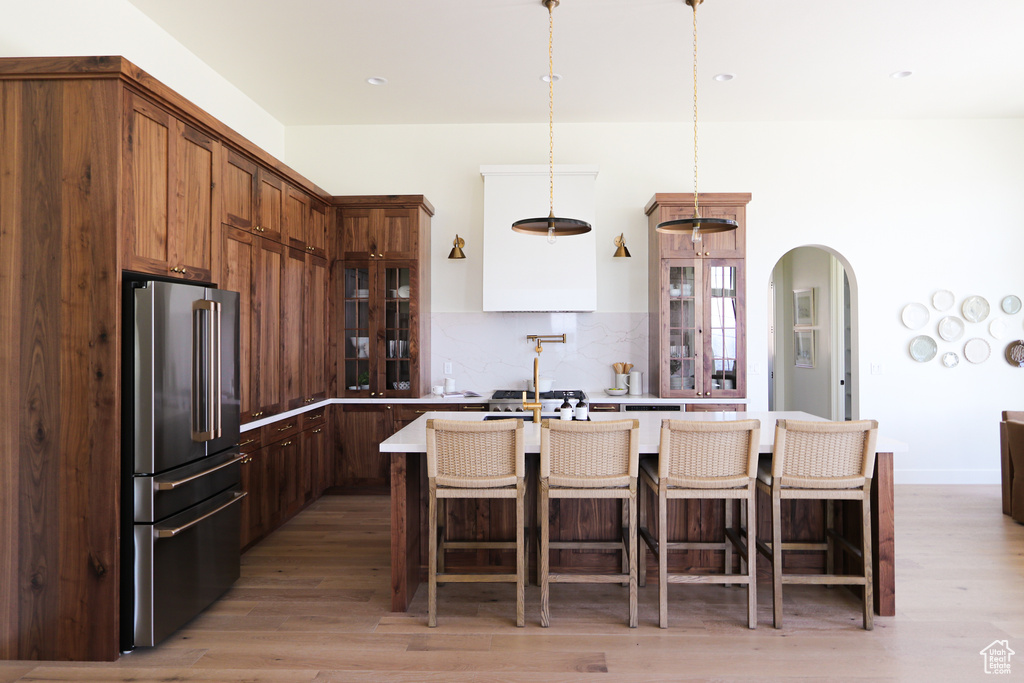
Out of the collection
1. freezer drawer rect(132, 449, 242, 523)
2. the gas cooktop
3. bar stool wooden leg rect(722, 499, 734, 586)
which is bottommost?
bar stool wooden leg rect(722, 499, 734, 586)

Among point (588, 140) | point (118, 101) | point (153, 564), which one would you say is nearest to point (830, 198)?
point (588, 140)

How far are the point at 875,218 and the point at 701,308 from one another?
6.65ft

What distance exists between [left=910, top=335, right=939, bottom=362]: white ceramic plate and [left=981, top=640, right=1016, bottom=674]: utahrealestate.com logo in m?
3.51

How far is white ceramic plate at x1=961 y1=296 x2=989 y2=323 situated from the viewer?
5.43 meters

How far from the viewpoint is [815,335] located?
687 centimetres

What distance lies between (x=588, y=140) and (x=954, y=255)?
3575mm

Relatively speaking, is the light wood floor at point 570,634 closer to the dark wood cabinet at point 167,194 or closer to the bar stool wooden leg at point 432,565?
the bar stool wooden leg at point 432,565

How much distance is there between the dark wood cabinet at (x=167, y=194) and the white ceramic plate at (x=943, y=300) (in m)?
6.03

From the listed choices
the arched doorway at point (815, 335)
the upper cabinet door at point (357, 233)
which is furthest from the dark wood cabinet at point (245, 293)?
the arched doorway at point (815, 335)

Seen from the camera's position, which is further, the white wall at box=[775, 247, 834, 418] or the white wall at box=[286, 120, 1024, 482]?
the white wall at box=[775, 247, 834, 418]

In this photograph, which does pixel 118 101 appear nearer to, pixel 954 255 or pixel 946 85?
pixel 946 85

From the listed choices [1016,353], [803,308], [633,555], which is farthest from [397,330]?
[1016,353]

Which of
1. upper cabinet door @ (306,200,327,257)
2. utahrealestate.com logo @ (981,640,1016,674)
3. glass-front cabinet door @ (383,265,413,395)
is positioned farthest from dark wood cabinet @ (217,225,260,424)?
utahrealestate.com logo @ (981,640,1016,674)

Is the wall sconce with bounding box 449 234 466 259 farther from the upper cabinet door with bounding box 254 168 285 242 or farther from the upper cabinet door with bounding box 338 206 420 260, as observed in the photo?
the upper cabinet door with bounding box 254 168 285 242
